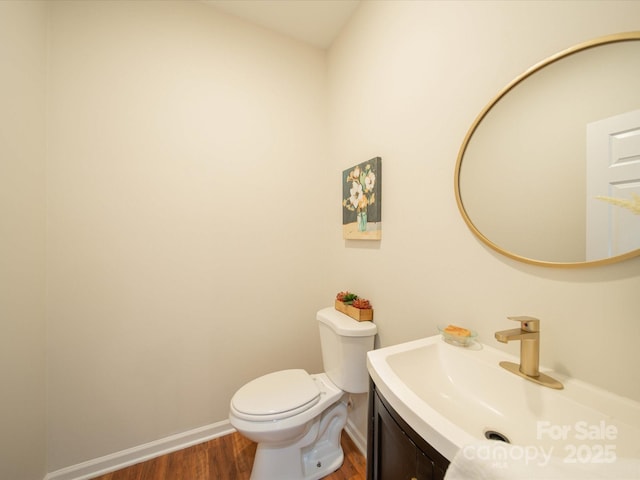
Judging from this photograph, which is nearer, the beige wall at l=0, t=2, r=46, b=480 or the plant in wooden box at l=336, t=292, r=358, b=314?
the beige wall at l=0, t=2, r=46, b=480

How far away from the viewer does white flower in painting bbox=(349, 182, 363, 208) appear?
4.45 ft

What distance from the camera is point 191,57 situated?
138cm

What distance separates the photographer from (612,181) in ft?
1.81

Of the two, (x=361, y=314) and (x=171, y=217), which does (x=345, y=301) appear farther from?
(x=171, y=217)

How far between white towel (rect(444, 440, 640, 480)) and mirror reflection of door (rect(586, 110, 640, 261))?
0.46 meters

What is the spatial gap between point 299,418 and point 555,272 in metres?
1.13

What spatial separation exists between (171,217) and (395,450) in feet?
4.79

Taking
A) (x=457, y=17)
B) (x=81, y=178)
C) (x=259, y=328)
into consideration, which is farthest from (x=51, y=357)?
(x=457, y=17)

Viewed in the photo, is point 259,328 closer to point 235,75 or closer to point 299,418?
point 299,418

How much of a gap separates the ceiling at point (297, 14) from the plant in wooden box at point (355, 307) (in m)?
1.74

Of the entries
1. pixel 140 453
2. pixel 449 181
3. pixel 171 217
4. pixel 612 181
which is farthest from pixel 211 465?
pixel 612 181

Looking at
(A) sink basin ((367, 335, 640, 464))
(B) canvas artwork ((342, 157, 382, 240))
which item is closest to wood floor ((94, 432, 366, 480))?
(A) sink basin ((367, 335, 640, 464))

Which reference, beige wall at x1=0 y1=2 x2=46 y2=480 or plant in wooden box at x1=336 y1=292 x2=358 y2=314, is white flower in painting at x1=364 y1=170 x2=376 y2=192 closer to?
plant in wooden box at x1=336 y1=292 x2=358 y2=314

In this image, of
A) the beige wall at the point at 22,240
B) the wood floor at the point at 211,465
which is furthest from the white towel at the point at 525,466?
the beige wall at the point at 22,240
